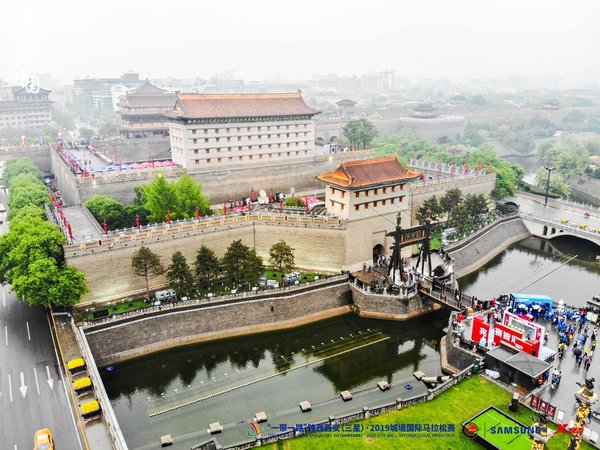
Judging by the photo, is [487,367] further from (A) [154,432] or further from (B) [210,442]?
(A) [154,432]

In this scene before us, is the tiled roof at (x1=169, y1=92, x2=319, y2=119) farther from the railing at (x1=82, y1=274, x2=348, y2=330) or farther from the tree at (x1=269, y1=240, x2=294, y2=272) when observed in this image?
the railing at (x1=82, y1=274, x2=348, y2=330)

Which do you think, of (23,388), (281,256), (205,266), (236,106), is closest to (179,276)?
(205,266)

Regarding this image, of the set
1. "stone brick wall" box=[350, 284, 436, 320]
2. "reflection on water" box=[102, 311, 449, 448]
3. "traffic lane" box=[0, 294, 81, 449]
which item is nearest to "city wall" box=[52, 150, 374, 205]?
"traffic lane" box=[0, 294, 81, 449]

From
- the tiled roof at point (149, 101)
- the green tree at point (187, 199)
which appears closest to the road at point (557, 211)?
the green tree at point (187, 199)

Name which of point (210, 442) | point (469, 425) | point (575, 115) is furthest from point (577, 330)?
point (575, 115)

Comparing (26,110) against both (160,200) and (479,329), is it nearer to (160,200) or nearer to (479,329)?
(160,200)

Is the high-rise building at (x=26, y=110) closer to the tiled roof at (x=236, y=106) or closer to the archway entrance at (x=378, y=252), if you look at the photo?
the tiled roof at (x=236, y=106)
